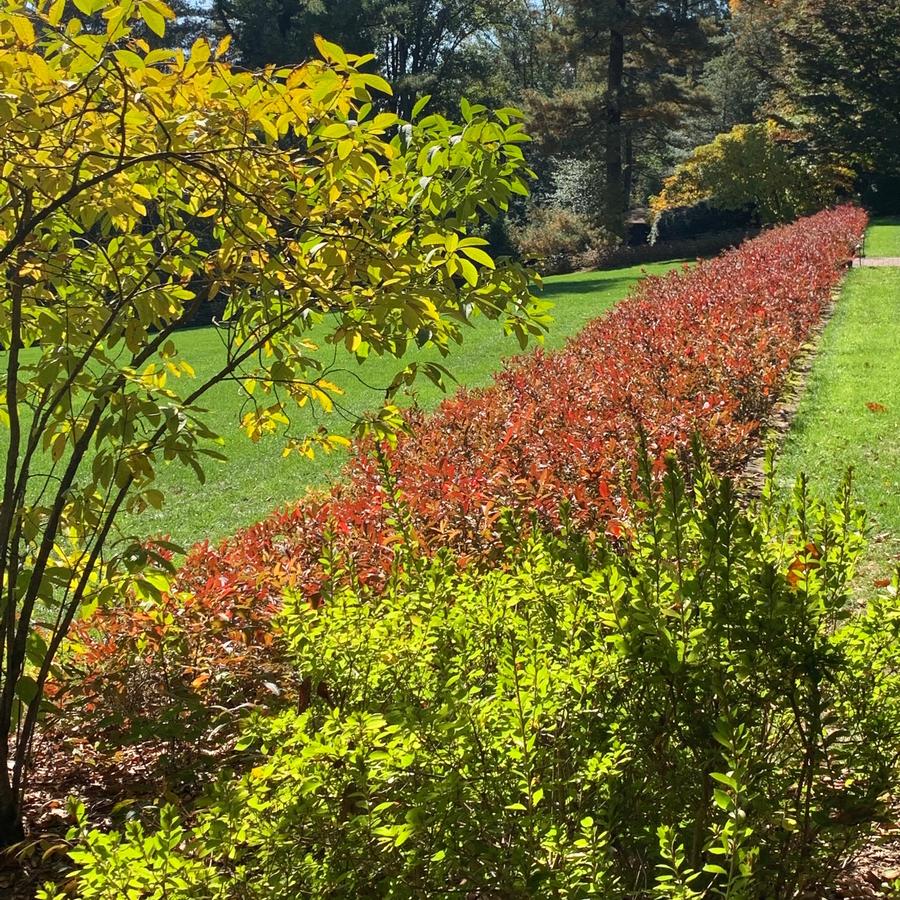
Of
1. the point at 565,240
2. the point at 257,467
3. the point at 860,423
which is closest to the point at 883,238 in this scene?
the point at 565,240

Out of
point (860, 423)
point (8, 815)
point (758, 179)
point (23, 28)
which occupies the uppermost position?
point (758, 179)

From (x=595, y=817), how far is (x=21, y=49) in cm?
224

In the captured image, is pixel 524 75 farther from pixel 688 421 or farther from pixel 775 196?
pixel 688 421

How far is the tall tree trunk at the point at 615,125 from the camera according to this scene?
111 feet

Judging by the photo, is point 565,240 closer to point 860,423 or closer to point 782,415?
point 782,415

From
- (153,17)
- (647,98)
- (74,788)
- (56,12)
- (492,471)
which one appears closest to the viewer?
(153,17)

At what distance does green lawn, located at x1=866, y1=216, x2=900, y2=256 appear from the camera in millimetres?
21219

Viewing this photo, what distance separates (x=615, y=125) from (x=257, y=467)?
30570 millimetres

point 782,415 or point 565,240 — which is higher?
point 565,240

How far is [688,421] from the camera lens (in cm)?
528

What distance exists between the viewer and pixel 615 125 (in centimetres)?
3491

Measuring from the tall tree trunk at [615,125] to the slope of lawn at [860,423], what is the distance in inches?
917

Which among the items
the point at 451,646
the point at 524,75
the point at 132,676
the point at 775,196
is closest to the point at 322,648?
the point at 451,646

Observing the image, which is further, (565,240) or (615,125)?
(615,125)
